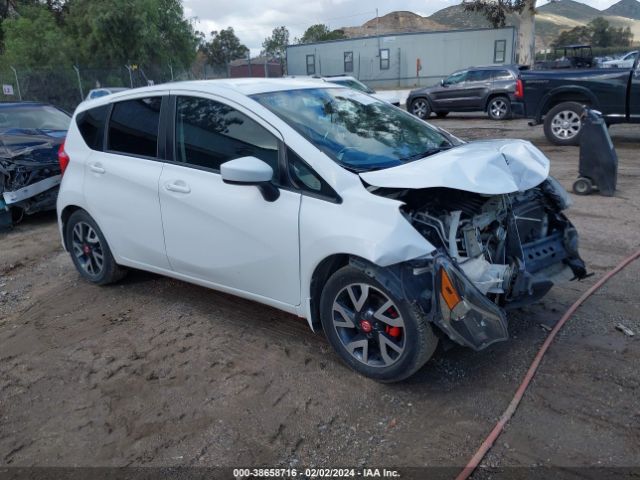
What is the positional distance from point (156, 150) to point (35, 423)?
6.88ft

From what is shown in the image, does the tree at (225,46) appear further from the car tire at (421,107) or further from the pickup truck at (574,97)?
the pickup truck at (574,97)

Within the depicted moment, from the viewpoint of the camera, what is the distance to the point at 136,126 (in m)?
4.61

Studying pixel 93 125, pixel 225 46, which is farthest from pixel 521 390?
pixel 225 46

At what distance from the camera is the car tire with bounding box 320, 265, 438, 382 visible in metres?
3.19

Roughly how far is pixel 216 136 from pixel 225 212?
58cm

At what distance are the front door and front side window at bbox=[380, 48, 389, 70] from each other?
40.8 meters

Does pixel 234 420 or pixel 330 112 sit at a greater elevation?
pixel 330 112

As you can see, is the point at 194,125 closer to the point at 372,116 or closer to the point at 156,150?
the point at 156,150

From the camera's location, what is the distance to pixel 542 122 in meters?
11.5

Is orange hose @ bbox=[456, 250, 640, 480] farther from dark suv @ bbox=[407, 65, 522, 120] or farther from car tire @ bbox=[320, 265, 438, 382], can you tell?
dark suv @ bbox=[407, 65, 522, 120]

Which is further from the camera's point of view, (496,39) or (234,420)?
(496,39)

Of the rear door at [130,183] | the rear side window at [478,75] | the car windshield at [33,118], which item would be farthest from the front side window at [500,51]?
the rear door at [130,183]

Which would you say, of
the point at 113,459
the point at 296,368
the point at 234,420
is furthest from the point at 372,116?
the point at 113,459

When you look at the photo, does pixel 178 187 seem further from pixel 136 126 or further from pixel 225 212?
pixel 136 126
